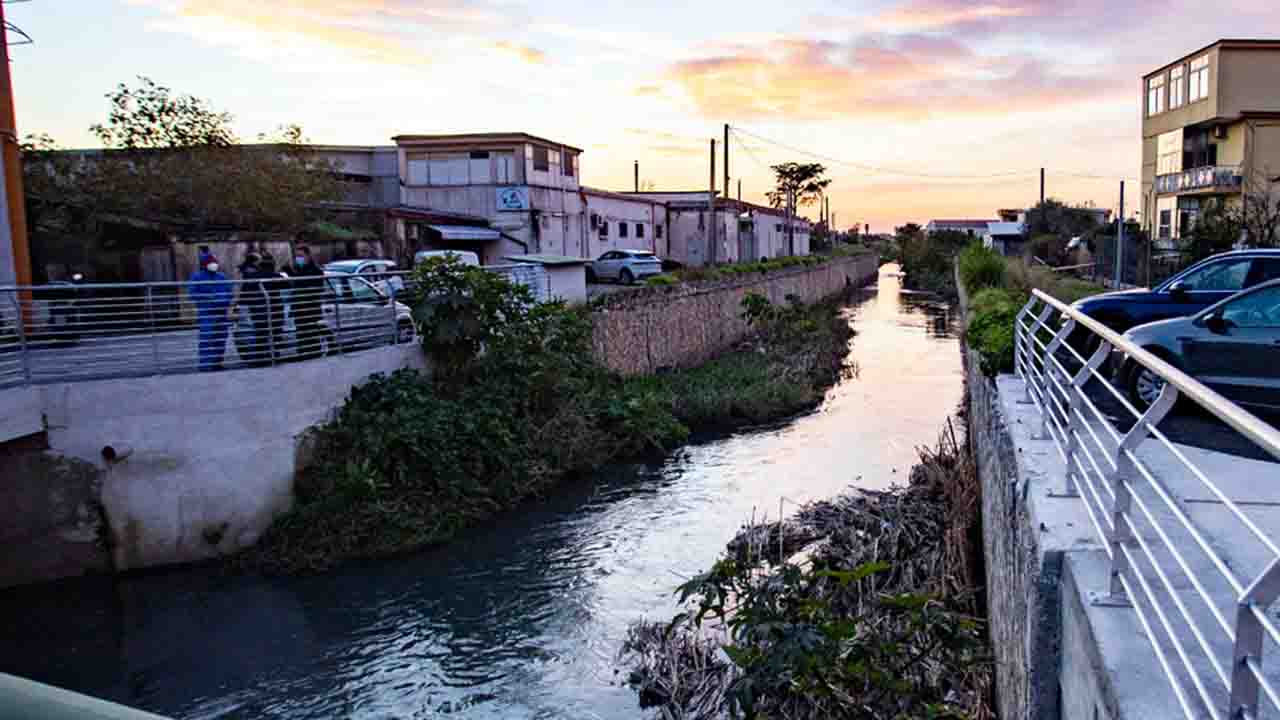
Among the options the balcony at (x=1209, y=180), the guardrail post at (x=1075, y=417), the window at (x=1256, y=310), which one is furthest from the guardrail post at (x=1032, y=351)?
the balcony at (x=1209, y=180)

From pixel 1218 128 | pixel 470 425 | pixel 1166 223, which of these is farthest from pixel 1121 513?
pixel 1166 223

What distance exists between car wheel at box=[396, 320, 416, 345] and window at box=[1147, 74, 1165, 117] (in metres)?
43.0

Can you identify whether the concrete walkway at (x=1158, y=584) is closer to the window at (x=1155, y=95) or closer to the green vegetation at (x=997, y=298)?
the green vegetation at (x=997, y=298)

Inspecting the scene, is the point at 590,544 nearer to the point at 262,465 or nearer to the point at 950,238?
the point at 262,465

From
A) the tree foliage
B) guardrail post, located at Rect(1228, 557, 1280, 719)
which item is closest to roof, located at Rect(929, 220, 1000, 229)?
the tree foliage

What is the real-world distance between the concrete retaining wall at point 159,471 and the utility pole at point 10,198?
6.49m

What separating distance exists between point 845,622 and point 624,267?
3371 centimetres

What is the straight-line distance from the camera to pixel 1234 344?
9398 millimetres

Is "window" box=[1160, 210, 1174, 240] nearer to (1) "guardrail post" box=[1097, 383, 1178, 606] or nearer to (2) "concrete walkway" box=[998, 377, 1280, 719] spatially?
(2) "concrete walkway" box=[998, 377, 1280, 719]

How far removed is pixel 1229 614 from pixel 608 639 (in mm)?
7456

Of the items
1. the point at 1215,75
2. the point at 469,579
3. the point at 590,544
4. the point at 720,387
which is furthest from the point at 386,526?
the point at 1215,75

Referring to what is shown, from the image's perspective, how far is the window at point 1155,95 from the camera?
4756 centimetres

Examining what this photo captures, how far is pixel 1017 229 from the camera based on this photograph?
87812mm

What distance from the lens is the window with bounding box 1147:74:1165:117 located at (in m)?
47.6
